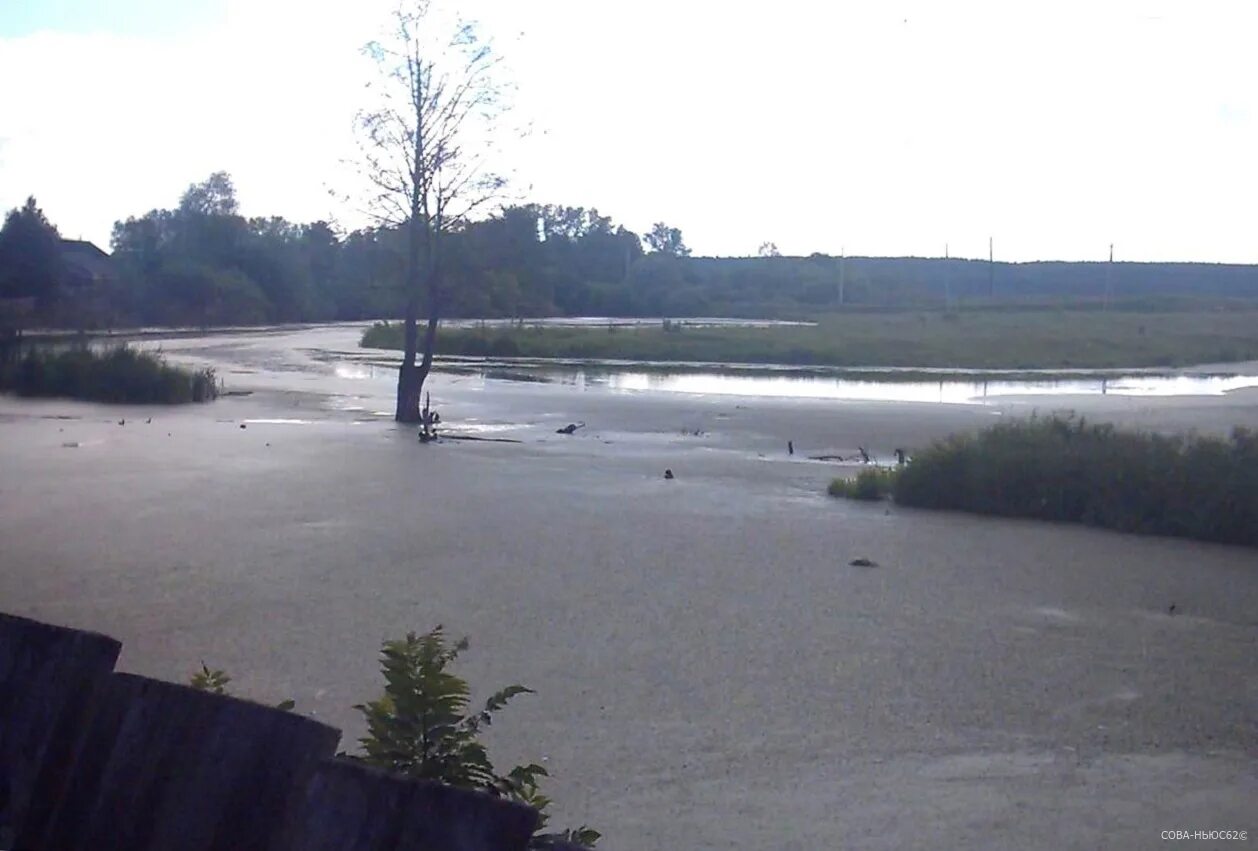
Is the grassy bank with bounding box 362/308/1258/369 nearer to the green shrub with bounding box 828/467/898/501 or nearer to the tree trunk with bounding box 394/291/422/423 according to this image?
the tree trunk with bounding box 394/291/422/423

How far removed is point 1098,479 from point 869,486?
100 inches

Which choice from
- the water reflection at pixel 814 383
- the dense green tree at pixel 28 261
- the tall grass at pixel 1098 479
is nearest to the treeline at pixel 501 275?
the dense green tree at pixel 28 261

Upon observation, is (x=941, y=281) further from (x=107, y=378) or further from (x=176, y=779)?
(x=176, y=779)

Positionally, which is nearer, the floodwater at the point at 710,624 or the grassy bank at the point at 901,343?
the floodwater at the point at 710,624

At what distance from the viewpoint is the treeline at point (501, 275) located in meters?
29.3

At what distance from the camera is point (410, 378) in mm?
27984

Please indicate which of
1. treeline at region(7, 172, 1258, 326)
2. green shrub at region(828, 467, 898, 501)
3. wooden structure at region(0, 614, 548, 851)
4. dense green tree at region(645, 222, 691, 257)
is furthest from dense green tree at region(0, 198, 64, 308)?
dense green tree at region(645, 222, 691, 257)

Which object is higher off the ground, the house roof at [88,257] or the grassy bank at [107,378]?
the house roof at [88,257]

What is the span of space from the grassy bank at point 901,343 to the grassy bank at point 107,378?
2619cm

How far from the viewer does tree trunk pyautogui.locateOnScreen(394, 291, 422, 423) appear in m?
27.7

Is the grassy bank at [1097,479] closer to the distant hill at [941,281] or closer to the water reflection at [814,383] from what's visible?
the water reflection at [814,383]

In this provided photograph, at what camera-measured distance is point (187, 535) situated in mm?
14055

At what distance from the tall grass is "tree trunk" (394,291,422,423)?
12275 millimetres

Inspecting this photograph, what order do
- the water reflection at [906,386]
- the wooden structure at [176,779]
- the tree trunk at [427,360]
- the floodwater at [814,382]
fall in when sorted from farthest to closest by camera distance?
1. the floodwater at [814,382]
2. the water reflection at [906,386]
3. the tree trunk at [427,360]
4. the wooden structure at [176,779]
